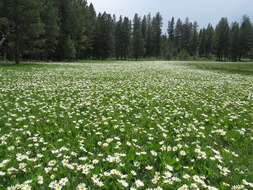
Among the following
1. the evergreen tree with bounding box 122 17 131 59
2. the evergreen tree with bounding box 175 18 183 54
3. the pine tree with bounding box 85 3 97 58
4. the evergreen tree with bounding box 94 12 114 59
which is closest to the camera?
the pine tree with bounding box 85 3 97 58

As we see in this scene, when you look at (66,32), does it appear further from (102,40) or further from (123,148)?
(123,148)

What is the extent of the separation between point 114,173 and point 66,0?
171ft

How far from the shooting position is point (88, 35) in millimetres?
59344

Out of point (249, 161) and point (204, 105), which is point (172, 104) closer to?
point (204, 105)

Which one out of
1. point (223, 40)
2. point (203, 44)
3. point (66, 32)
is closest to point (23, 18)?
point (66, 32)

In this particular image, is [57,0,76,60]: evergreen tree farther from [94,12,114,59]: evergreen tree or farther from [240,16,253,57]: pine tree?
[240,16,253,57]: pine tree

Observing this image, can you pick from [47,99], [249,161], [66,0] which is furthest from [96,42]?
[249,161]

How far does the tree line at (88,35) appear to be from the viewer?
27.5 metres

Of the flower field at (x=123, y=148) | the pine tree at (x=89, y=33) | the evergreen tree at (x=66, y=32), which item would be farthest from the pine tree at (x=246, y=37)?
the flower field at (x=123, y=148)

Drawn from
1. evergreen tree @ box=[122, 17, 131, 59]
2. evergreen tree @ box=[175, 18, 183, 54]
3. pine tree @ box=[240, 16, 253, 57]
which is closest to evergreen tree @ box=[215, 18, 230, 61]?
pine tree @ box=[240, 16, 253, 57]

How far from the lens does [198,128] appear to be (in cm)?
569

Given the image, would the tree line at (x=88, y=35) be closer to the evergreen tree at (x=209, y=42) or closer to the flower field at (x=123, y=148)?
the evergreen tree at (x=209, y=42)

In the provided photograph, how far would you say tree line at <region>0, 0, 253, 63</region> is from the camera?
27533 mm

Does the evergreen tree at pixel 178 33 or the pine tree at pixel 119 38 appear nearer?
the pine tree at pixel 119 38
